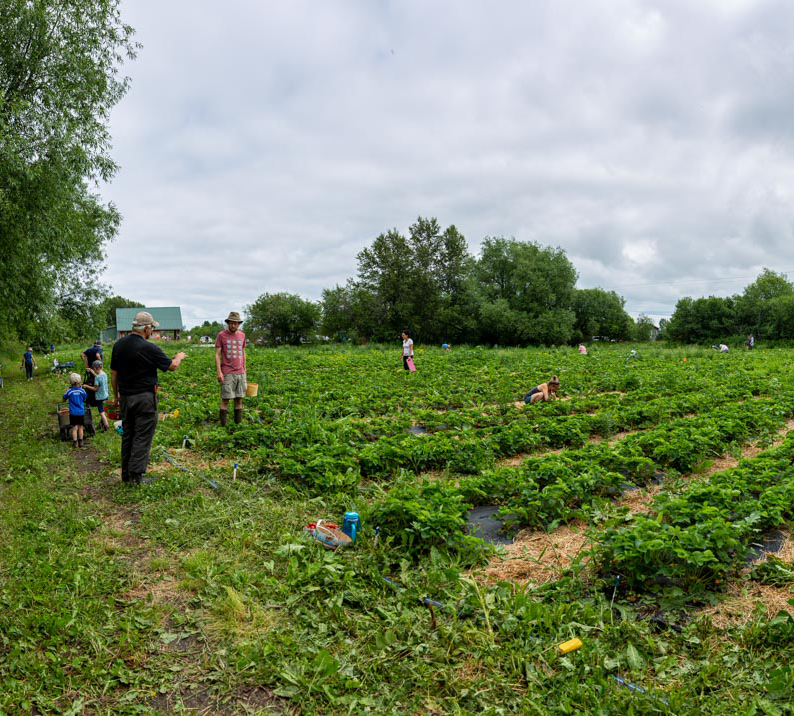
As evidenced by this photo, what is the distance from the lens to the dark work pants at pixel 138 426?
21.3 feet

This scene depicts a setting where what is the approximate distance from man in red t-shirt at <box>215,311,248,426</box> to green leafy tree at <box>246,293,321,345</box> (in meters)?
60.9

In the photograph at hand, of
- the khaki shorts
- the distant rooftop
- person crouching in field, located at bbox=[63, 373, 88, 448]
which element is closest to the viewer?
the khaki shorts

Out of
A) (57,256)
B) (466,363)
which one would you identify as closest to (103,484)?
(57,256)

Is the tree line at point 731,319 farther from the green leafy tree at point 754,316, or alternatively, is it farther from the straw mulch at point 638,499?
the straw mulch at point 638,499

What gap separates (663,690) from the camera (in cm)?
289

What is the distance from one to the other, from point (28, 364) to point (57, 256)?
1545 cm

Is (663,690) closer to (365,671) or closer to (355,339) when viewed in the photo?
(365,671)

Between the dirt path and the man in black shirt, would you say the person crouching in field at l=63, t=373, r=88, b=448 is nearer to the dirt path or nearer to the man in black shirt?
the dirt path

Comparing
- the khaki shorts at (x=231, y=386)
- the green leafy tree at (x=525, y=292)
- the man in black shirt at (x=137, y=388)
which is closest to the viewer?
the man in black shirt at (x=137, y=388)

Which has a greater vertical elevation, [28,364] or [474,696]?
[28,364]

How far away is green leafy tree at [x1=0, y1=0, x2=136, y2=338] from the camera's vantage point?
10070 mm

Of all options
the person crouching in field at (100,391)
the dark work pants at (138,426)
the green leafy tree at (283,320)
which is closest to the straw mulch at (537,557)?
the dark work pants at (138,426)

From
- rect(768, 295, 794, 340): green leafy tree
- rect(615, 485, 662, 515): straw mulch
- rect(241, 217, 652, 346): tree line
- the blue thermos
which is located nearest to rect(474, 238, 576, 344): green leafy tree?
rect(241, 217, 652, 346): tree line

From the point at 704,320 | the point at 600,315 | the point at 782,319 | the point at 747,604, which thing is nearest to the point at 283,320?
the point at 600,315
